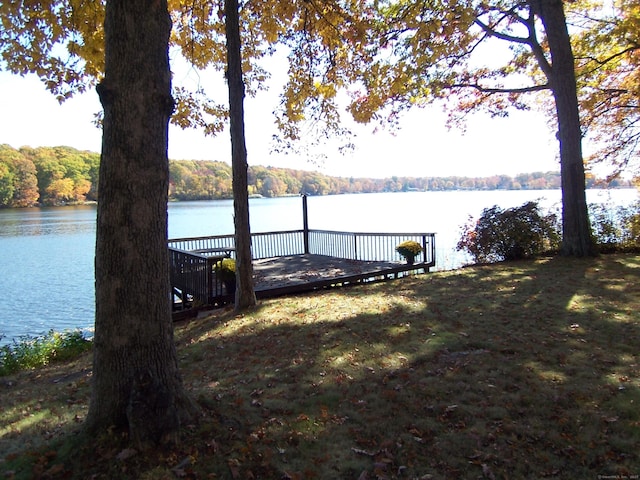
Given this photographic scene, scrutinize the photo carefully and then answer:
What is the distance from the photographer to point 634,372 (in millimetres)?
4059

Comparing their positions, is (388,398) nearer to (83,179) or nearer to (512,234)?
(512,234)

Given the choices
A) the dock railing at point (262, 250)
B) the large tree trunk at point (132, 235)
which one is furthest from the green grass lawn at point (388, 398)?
the dock railing at point (262, 250)

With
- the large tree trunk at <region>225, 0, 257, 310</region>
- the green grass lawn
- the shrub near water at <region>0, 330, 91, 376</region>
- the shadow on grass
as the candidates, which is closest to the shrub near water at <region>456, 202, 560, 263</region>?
the shadow on grass

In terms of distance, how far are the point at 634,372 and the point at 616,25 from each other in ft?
45.1

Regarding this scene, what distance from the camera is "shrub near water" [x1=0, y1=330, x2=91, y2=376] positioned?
7098 millimetres

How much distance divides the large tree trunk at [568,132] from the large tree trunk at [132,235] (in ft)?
37.1

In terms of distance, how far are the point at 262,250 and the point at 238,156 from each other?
8546 mm

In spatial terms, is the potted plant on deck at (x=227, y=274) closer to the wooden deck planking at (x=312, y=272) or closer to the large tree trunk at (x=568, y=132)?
the wooden deck planking at (x=312, y=272)

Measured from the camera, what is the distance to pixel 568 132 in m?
11.4

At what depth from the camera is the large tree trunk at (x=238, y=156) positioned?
24.1ft

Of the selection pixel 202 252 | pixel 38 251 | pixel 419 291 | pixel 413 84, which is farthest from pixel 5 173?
pixel 419 291

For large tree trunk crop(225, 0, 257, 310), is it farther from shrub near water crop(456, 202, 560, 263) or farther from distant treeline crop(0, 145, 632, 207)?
distant treeline crop(0, 145, 632, 207)

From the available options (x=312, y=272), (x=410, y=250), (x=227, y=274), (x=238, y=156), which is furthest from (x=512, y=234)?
(x=238, y=156)

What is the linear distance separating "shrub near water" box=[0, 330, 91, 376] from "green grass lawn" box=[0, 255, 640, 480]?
63 cm
